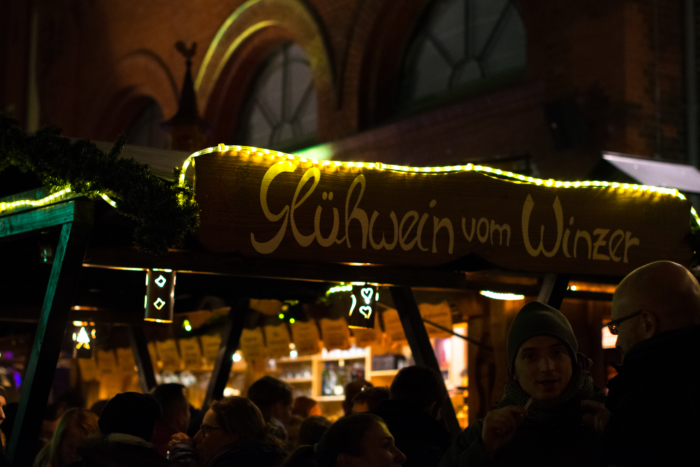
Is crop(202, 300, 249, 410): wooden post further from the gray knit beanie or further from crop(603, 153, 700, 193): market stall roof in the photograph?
the gray knit beanie

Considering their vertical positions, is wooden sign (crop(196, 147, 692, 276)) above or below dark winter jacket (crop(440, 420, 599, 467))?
A: above

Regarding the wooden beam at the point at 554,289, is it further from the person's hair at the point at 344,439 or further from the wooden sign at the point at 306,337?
the wooden sign at the point at 306,337

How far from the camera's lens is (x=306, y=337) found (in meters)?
9.40

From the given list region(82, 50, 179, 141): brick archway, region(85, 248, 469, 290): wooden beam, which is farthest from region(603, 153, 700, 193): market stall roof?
region(82, 50, 179, 141): brick archway

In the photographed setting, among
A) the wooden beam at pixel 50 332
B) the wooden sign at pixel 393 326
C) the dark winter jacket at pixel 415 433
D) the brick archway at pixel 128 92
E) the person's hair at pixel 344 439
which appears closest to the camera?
the person's hair at pixel 344 439

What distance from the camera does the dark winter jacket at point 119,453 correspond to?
418cm

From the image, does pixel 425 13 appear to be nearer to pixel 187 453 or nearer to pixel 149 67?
pixel 149 67

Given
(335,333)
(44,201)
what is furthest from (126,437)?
(335,333)

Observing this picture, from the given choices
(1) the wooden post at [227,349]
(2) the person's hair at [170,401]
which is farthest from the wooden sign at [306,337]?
(2) the person's hair at [170,401]

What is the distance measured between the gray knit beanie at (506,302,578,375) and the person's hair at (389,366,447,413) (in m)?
1.77

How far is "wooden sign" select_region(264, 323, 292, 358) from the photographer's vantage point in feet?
31.4

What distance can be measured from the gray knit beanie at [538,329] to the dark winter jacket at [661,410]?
366 millimetres

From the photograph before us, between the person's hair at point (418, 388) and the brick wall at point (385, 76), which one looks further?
the brick wall at point (385, 76)

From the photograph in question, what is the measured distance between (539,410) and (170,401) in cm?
414
